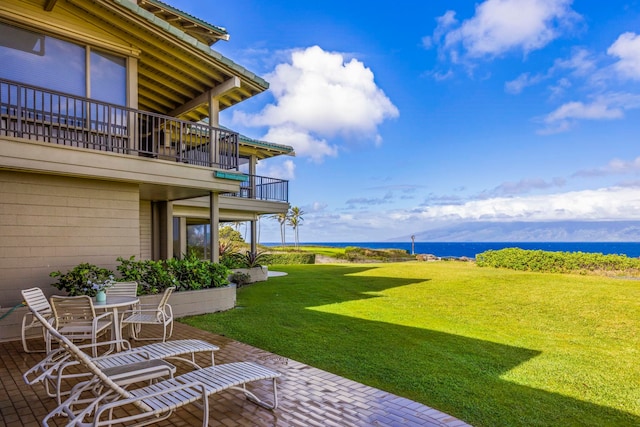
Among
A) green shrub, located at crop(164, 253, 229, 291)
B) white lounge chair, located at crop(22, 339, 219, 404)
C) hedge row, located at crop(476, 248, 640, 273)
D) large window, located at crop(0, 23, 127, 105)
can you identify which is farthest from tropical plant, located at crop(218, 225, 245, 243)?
white lounge chair, located at crop(22, 339, 219, 404)

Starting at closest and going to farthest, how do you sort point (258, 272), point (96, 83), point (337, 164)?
point (96, 83)
point (258, 272)
point (337, 164)

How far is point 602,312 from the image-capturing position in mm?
9367

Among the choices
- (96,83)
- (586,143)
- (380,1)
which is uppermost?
(380,1)

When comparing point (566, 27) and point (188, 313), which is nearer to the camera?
point (188, 313)

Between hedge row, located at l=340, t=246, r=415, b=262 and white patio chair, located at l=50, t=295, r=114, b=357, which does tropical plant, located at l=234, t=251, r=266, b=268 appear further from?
hedge row, located at l=340, t=246, r=415, b=262

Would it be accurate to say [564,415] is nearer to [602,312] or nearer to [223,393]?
[223,393]

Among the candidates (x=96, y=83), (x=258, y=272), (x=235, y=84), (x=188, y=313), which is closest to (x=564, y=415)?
(x=188, y=313)

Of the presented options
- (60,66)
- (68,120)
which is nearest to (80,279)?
(68,120)

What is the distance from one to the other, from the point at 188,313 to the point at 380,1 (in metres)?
16.2

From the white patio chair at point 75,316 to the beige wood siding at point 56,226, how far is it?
9.28 ft

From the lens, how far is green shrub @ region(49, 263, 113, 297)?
678 cm

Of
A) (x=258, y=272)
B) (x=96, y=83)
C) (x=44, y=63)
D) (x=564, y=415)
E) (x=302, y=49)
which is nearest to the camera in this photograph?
(x=564, y=415)

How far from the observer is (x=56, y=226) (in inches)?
288

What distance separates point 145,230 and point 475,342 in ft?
33.5
